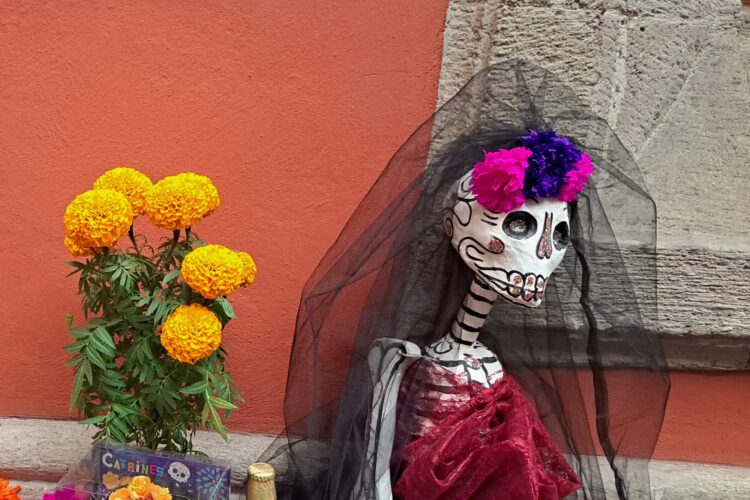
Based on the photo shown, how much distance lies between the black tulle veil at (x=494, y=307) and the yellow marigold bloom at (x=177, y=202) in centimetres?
30

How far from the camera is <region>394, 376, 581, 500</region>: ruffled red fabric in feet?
3.72

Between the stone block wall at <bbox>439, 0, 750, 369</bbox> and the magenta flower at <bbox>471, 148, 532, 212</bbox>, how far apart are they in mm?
383

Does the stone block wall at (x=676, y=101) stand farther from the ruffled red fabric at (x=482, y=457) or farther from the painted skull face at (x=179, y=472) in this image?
the painted skull face at (x=179, y=472)

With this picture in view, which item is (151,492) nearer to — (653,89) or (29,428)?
(29,428)

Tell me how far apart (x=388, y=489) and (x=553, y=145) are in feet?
2.28

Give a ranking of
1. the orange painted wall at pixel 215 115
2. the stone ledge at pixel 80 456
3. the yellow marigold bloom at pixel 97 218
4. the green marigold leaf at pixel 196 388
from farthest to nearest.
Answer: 1. the stone ledge at pixel 80 456
2. the orange painted wall at pixel 215 115
3. the green marigold leaf at pixel 196 388
4. the yellow marigold bloom at pixel 97 218

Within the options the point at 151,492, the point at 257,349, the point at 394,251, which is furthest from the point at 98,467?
the point at 394,251

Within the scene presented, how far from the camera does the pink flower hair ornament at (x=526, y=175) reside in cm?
108

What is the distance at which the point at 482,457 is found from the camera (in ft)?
3.79

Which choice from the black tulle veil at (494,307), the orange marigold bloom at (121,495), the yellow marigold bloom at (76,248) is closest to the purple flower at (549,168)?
the black tulle veil at (494,307)

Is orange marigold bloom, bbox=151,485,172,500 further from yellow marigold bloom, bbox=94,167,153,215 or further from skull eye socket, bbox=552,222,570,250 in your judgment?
skull eye socket, bbox=552,222,570,250

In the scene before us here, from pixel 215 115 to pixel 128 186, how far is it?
37cm

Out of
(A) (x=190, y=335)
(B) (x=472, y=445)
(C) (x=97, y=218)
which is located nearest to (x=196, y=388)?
(A) (x=190, y=335)

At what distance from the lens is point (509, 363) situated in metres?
1.41
